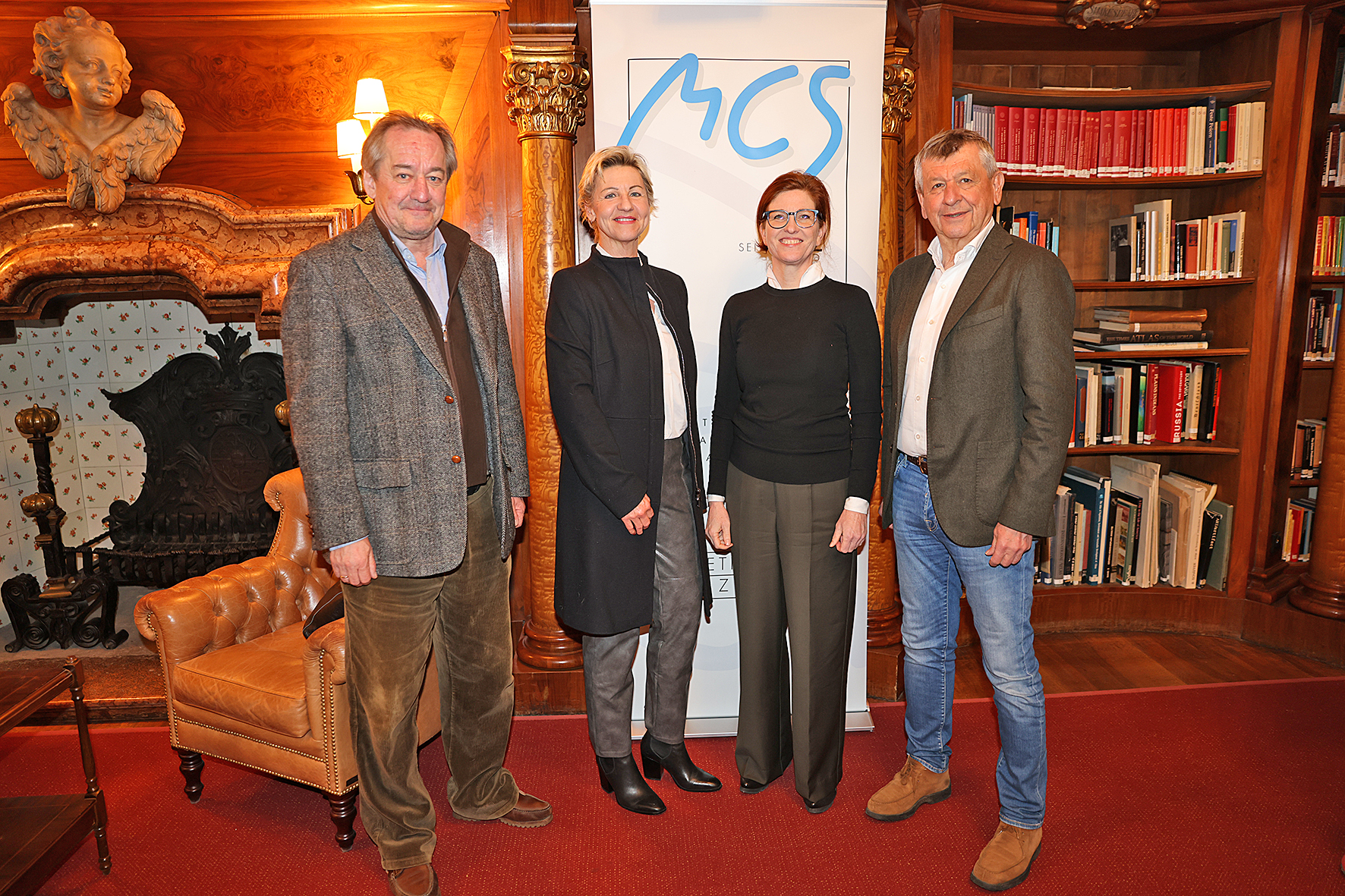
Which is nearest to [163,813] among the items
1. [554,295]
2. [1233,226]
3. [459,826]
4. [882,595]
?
[459,826]

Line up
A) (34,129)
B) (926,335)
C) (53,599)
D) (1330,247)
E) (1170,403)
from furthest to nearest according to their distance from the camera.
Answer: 1. (1170,403)
2. (1330,247)
3. (53,599)
4. (34,129)
5. (926,335)

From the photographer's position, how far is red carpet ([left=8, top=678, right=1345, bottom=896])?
Result: 2.05 metres

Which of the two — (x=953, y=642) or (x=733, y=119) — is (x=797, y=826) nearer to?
(x=953, y=642)

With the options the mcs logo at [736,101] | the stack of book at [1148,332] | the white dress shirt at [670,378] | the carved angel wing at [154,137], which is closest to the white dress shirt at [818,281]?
the white dress shirt at [670,378]

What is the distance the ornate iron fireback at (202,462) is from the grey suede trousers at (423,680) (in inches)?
70.6

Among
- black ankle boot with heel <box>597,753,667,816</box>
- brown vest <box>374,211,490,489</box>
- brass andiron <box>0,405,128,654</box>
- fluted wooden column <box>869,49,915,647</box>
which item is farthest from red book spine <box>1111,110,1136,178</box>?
brass andiron <box>0,405,128,654</box>

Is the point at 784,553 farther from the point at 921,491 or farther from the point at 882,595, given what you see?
the point at 882,595

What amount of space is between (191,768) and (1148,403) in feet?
12.7

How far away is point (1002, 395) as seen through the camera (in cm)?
189

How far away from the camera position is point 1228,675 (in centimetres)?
320

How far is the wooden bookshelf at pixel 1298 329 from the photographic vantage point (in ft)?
10.6

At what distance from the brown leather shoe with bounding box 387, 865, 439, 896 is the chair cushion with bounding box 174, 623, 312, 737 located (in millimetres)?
457

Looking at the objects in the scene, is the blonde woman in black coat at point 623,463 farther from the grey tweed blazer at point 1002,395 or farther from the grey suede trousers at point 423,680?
the grey tweed blazer at point 1002,395

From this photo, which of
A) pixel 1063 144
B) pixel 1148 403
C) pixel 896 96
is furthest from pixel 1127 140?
pixel 896 96
